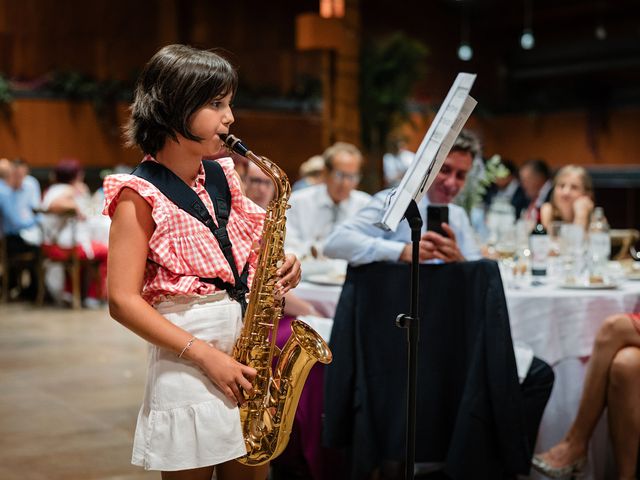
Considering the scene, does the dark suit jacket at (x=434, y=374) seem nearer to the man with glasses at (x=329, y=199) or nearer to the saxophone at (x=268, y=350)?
the saxophone at (x=268, y=350)

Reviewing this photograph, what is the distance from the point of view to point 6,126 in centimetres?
1240

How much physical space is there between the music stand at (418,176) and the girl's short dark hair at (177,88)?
0.49 meters

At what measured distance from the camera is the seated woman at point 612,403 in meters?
3.40

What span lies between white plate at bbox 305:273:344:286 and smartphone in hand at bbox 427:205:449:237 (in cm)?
90

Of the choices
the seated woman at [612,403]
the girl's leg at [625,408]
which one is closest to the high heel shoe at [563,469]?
the seated woman at [612,403]

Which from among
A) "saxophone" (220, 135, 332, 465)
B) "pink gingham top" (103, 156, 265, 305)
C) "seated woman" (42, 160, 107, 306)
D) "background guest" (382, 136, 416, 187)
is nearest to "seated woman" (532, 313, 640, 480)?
"saxophone" (220, 135, 332, 465)

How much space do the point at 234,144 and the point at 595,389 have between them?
6.87ft

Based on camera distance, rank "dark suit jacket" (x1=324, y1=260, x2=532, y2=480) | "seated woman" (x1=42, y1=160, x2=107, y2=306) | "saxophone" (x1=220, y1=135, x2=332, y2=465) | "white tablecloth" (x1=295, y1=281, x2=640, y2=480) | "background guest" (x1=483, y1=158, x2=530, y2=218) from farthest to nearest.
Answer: "background guest" (x1=483, y1=158, x2=530, y2=218), "seated woman" (x1=42, y1=160, x2=107, y2=306), "white tablecloth" (x1=295, y1=281, x2=640, y2=480), "dark suit jacket" (x1=324, y1=260, x2=532, y2=480), "saxophone" (x1=220, y1=135, x2=332, y2=465)

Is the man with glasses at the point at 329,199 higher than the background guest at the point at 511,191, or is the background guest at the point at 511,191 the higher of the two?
the background guest at the point at 511,191

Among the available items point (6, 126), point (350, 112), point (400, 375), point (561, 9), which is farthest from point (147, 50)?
point (400, 375)

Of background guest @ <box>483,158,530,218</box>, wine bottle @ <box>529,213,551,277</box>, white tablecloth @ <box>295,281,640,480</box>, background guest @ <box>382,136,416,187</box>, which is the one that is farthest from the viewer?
background guest @ <box>382,136,416,187</box>

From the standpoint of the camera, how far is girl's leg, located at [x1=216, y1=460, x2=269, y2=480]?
2121 mm

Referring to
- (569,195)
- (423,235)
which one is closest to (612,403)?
(423,235)

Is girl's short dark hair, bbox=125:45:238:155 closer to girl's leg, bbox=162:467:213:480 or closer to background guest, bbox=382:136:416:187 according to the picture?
girl's leg, bbox=162:467:213:480
